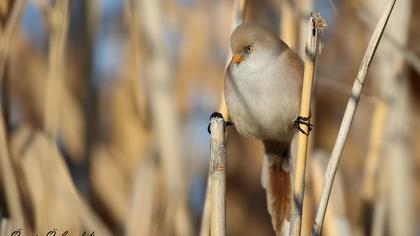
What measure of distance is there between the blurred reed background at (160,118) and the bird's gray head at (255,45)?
67mm

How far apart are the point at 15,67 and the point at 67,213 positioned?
2.21 feet

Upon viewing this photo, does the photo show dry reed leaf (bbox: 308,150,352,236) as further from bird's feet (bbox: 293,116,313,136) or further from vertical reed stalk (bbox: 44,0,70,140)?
vertical reed stalk (bbox: 44,0,70,140)

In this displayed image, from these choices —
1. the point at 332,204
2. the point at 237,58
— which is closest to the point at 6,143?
the point at 237,58

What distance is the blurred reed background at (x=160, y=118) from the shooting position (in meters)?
1.52

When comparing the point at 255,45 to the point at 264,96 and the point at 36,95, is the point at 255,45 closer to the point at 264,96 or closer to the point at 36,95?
the point at 264,96

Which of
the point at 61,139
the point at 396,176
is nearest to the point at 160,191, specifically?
the point at 61,139

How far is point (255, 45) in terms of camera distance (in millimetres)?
1382

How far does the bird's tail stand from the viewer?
1.36 m

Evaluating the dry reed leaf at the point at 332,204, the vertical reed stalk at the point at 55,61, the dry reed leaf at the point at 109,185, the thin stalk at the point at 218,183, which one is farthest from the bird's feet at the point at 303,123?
the dry reed leaf at the point at 109,185

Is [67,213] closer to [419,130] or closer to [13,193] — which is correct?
[13,193]

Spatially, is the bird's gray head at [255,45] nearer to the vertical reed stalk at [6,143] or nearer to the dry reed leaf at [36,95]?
the vertical reed stalk at [6,143]

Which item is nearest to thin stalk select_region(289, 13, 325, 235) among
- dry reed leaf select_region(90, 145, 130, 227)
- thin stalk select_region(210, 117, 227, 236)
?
thin stalk select_region(210, 117, 227, 236)

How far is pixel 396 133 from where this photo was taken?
168 cm

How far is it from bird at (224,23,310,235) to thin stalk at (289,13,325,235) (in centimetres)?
26
